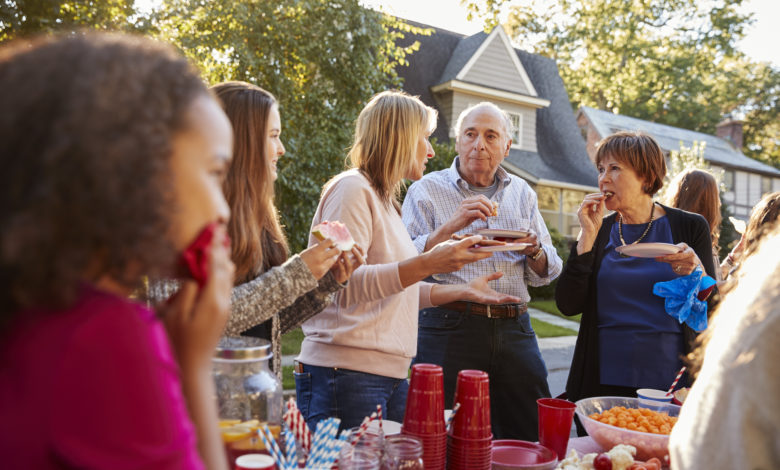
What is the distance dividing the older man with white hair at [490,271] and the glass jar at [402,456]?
5.86ft

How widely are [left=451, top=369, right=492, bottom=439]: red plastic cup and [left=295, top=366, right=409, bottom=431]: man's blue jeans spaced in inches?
27.4

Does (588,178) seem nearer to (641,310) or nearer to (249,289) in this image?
(641,310)

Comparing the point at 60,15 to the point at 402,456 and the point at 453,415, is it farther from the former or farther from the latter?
the point at 402,456

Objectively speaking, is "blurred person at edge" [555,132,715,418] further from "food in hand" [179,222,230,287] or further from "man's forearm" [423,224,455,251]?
"food in hand" [179,222,230,287]

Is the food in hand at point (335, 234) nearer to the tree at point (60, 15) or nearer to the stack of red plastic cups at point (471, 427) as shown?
the stack of red plastic cups at point (471, 427)

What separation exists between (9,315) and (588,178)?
23.9 meters

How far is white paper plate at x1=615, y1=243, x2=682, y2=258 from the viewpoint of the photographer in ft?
10.1

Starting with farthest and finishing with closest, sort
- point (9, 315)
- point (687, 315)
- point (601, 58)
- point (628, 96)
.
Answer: point (628, 96), point (601, 58), point (687, 315), point (9, 315)

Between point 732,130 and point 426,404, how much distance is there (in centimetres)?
4091

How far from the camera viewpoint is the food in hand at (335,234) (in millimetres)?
2078

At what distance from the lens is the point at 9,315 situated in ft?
2.33

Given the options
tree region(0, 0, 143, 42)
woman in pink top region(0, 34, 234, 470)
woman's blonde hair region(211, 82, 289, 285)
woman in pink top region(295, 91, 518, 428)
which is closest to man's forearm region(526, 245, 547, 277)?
woman in pink top region(295, 91, 518, 428)

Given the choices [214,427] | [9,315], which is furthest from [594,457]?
[9,315]

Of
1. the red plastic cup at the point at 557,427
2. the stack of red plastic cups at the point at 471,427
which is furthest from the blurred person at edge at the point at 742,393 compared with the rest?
the red plastic cup at the point at 557,427
